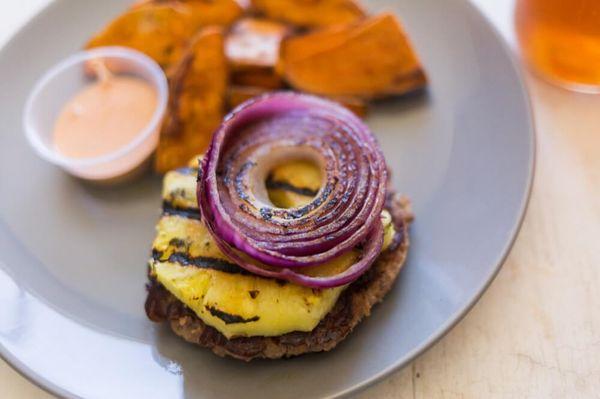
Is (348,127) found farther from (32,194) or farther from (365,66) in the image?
(32,194)

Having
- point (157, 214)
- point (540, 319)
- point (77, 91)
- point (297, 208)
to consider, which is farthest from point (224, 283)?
point (77, 91)

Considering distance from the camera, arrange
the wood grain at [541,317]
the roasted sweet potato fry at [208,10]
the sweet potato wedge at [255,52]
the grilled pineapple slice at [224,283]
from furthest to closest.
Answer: the roasted sweet potato fry at [208,10], the sweet potato wedge at [255,52], the wood grain at [541,317], the grilled pineapple slice at [224,283]

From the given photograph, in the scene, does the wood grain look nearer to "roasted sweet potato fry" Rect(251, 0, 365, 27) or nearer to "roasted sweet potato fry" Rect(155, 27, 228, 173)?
"roasted sweet potato fry" Rect(251, 0, 365, 27)

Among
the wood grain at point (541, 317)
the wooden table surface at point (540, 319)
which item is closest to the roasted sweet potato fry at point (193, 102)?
the wooden table surface at point (540, 319)

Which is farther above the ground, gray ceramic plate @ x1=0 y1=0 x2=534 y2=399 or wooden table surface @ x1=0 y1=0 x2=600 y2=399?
gray ceramic plate @ x1=0 y1=0 x2=534 y2=399

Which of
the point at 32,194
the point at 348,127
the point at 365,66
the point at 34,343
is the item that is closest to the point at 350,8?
the point at 365,66

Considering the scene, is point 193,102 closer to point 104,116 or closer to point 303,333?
point 104,116

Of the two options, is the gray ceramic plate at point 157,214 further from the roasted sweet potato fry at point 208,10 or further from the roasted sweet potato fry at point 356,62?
the roasted sweet potato fry at point 208,10

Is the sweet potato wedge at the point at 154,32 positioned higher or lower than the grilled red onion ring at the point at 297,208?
higher

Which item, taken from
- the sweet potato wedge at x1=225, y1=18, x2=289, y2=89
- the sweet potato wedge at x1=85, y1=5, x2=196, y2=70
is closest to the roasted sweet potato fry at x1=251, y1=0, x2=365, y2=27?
the sweet potato wedge at x1=225, y1=18, x2=289, y2=89
